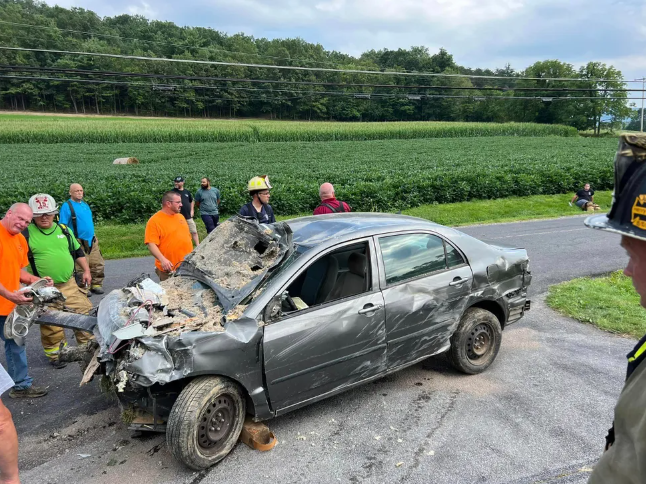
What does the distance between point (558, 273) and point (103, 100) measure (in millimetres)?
89161

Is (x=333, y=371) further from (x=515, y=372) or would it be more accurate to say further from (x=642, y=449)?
(x=642, y=449)

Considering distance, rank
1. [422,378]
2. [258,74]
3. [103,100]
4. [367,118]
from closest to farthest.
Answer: [422,378]
[258,74]
[103,100]
[367,118]

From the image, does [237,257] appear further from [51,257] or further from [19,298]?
[51,257]

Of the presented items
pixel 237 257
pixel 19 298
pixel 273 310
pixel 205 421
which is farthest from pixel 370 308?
pixel 19 298

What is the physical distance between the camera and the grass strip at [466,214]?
39.0 feet

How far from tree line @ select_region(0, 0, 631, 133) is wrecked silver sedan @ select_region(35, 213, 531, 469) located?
62.7m

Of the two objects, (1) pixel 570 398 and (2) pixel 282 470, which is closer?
(2) pixel 282 470

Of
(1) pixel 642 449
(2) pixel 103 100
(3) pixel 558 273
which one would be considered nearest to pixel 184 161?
(3) pixel 558 273

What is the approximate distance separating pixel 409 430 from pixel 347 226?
196 centimetres

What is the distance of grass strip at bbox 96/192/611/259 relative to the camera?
11883 millimetres

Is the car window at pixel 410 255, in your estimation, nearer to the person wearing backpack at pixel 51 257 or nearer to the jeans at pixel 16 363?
the person wearing backpack at pixel 51 257

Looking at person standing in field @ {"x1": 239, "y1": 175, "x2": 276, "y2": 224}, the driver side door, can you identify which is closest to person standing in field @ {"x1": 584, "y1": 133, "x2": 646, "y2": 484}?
the driver side door

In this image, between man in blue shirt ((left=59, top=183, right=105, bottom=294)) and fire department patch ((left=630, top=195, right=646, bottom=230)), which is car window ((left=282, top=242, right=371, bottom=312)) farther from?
man in blue shirt ((left=59, top=183, right=105, bottom=294))

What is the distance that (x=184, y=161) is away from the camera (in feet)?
106
